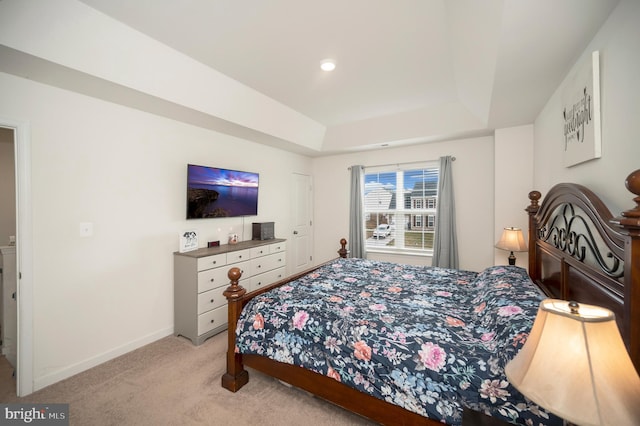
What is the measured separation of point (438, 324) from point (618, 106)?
4.83 feet

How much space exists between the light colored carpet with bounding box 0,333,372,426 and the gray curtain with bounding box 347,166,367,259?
2.86m

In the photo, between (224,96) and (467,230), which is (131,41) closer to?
(224,96)

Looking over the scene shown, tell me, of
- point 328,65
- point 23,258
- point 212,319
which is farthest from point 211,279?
point 328,65

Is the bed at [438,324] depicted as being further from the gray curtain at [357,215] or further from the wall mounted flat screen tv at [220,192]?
Result: the gray curtain at [357,215]

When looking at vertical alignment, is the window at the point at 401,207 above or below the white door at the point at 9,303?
above

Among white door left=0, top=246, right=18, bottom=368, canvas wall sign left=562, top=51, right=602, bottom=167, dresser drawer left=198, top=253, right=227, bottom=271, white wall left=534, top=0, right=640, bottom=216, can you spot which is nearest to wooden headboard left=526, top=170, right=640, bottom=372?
white wall left=534, top=0, right=640, bottom=216

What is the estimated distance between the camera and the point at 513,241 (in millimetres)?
3021

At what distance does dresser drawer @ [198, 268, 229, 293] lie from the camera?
279cm

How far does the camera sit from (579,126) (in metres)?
1.72

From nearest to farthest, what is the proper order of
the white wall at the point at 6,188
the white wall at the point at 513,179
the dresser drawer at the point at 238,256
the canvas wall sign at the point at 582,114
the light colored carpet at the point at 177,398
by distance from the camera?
the canvas wall sign at the point at 582,114 < the light colored carpet at the point at 177,398 < the white wall at the point at 6,188 < the dresser drawer at the point at 238,256 < the white wall at the point at 513,179

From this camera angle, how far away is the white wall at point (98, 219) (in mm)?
2117

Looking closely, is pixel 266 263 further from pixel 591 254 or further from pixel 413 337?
pixel 591 254

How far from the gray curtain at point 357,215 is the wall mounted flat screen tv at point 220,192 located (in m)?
1.72

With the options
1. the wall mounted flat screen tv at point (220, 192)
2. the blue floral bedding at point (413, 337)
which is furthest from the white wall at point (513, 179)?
the wall mounted flat screen tv at point (220, 192)
